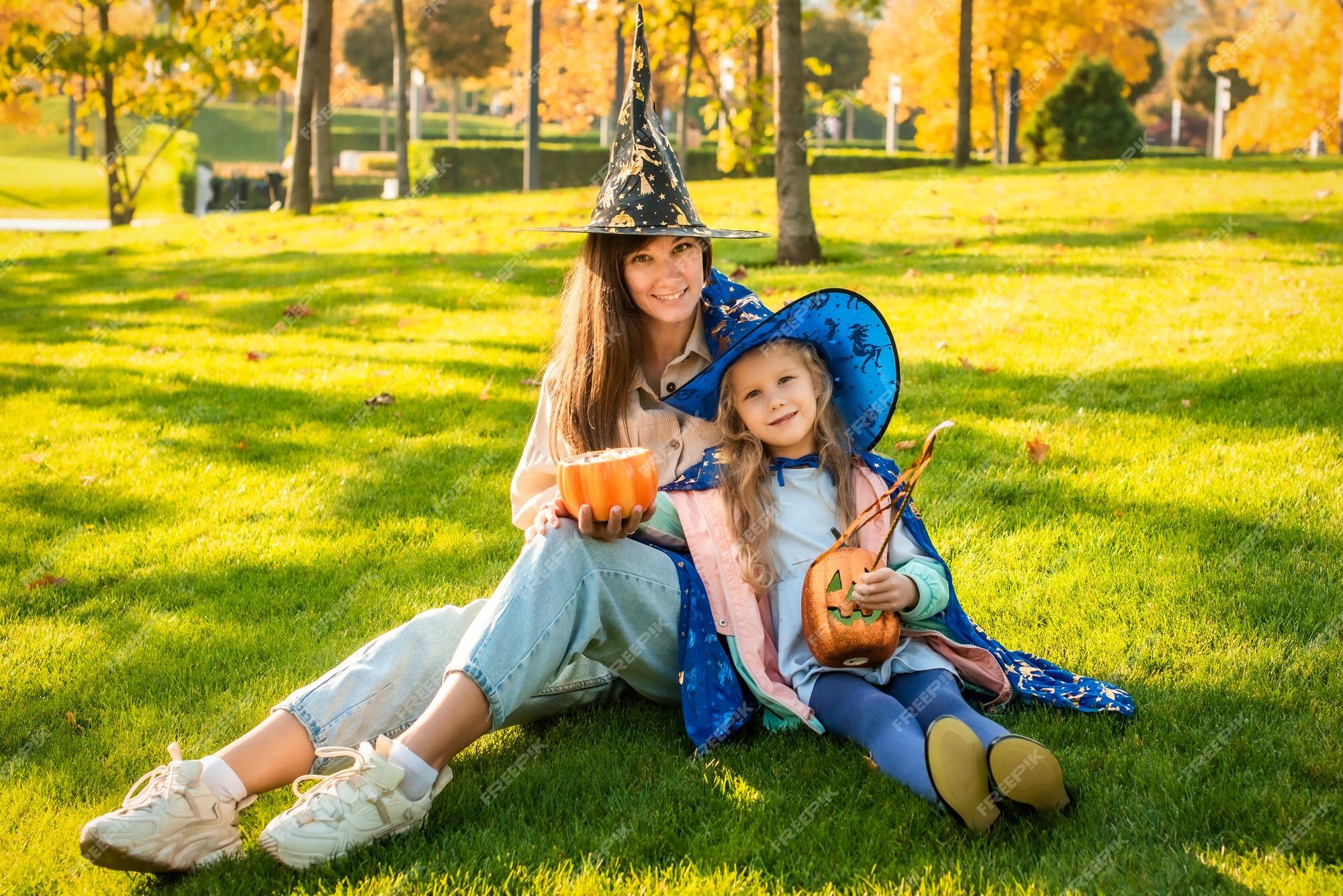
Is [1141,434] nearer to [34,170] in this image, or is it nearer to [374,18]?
[34,170]

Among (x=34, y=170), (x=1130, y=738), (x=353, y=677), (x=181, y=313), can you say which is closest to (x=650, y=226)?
(x=353, y=677)

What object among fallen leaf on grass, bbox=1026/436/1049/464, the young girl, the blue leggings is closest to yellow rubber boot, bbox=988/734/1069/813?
the blue leggings

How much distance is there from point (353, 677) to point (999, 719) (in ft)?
5.54

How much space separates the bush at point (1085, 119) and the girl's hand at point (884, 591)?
2285 centimetres

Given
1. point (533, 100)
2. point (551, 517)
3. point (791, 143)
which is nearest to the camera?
point (551, 517)

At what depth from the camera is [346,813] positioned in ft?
8.44

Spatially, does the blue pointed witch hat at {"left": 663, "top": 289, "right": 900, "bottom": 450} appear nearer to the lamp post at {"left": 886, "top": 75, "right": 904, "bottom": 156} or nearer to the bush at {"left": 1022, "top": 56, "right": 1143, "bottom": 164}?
the bush at {"left": 1022, "top": 56, "right": 1143, "bottom": 164}

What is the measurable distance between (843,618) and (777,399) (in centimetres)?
66

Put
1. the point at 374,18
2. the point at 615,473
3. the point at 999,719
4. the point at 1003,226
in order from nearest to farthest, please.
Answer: the point at 615,473 → the point at 999,719 → the point at 1003,226 → the point at 374,18

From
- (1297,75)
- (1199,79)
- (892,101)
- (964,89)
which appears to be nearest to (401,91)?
(964,89)

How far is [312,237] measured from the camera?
42.6 ft

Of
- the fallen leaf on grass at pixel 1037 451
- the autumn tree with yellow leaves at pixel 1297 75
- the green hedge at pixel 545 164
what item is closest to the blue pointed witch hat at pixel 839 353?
the fallen leaf on grass at pixel 1037 451

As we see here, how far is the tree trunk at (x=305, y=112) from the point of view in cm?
1497

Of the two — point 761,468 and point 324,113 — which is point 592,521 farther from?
point 324,113
